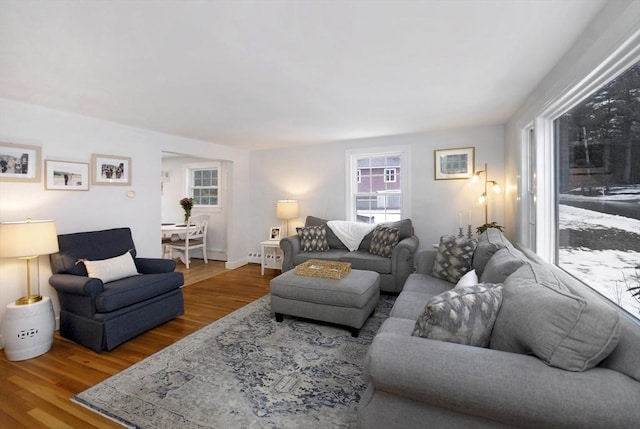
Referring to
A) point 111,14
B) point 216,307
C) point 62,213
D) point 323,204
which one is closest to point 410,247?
point 323,204

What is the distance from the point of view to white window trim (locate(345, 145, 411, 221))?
459cm

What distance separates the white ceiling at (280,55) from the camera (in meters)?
1.49

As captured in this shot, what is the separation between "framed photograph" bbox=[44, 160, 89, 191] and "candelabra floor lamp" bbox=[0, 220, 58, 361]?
2.33ft

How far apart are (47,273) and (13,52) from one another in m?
A: 2.15

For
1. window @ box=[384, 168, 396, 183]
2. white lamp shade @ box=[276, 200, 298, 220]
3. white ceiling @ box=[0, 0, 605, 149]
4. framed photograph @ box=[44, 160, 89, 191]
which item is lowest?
white lamp shade @ box=[276, 200, 298, 220]

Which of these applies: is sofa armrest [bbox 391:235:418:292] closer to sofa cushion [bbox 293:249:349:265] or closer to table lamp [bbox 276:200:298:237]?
sofa cushion [bbox 293:249:349:265]

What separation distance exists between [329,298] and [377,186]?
267 cm

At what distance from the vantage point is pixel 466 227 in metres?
4.30

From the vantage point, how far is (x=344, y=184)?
5012 millimetres

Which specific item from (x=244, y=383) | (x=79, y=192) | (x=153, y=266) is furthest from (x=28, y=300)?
(x=244, y=383)

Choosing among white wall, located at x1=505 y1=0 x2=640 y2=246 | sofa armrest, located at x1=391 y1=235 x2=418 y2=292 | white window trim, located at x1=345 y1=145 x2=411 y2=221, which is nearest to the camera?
white wall, located at x1=505 y1=0 x2=640 y2=246

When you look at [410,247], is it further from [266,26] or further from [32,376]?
[32,376]

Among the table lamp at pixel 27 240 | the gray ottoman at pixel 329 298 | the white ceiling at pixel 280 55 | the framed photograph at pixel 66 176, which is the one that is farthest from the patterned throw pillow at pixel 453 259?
the framed photograph at pixel 66 176

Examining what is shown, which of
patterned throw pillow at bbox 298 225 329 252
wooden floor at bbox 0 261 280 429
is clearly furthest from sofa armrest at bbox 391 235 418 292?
wooden floor at bbox 0 261 280 429
